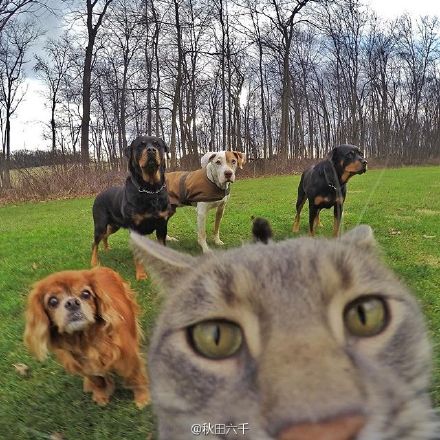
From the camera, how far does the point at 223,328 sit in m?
1.06

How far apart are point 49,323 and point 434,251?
569 cm

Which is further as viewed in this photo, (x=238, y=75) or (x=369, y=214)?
(x=238, y=75)

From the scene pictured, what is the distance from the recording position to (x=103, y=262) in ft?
23.0

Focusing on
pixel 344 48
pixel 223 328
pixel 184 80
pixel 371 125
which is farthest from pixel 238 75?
pixel 223 328

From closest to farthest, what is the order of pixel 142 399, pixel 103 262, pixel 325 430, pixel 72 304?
pixel 325 430 → pixel 72 304 → pixel 142 399 → pixel 103 262

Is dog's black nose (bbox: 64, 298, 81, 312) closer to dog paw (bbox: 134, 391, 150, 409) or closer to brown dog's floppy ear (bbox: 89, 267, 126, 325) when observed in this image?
brown dog's floppy ear (bbox: 89, 267, 126, 325)

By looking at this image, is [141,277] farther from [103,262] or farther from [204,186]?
[204,186]

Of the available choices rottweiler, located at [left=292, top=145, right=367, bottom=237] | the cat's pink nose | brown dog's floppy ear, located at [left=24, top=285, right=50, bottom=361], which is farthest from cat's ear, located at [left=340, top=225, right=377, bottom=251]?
rottweiler, located at [left=292, top=145, right=367, bottom=237]

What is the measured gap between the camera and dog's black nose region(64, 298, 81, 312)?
9.76 feet

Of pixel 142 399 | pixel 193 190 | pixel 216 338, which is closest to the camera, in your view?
pixel 216 338

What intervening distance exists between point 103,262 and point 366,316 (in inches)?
250

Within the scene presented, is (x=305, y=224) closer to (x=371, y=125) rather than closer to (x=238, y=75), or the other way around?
(x=238, y=75)

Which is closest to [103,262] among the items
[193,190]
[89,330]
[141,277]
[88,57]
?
[141,277]

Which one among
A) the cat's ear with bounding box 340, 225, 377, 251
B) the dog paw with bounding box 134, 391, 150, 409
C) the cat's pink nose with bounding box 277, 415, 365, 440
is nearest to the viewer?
the cat's pink nose with bounding box 277, 415, 365, 440
